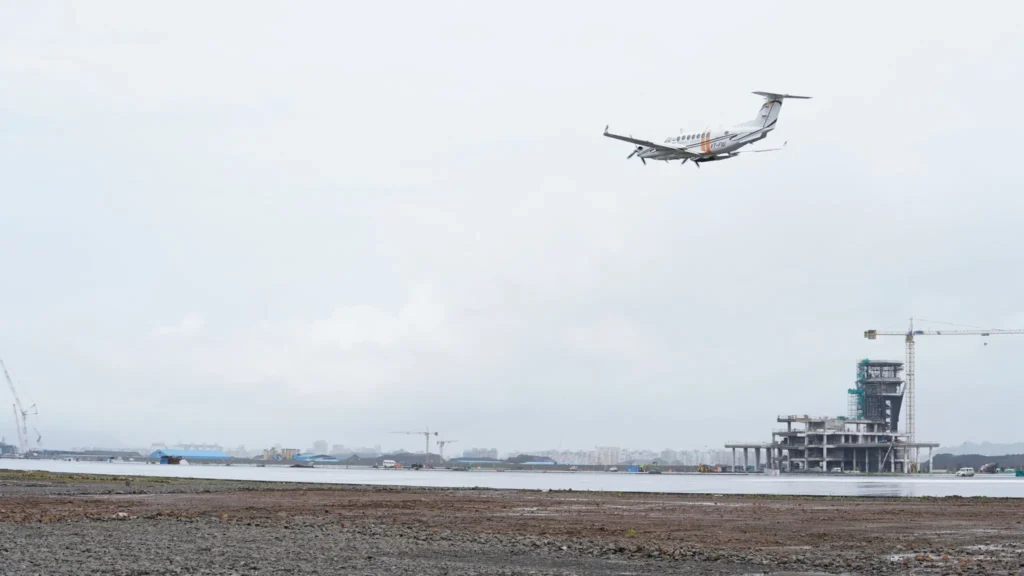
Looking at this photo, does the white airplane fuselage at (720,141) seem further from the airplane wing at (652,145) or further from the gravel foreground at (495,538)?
the gravel foreground at (495,538)

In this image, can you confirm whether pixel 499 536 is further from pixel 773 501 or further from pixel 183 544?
pixel 773 501

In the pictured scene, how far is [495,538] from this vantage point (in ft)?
108

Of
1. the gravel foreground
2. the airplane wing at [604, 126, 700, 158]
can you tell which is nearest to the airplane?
the airplane wing at [604, 126, 700, 158]

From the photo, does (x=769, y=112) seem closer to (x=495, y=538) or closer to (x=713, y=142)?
(x=713, y=142)

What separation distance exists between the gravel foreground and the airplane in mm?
32118

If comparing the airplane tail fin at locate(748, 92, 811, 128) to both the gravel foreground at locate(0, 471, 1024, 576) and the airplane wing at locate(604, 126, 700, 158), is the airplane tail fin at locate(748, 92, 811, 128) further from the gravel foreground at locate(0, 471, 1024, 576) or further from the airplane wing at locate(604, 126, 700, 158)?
the gravel foreground at locate(0, 471, 1024, 576)

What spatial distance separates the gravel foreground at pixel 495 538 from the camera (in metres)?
25.3

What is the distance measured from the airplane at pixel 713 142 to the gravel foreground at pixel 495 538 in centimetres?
3212

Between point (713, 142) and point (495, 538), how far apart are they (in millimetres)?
51347

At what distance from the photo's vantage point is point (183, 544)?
29.4 meters

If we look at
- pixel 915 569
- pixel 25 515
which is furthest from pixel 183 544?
pixel 915 569

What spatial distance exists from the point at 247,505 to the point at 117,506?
5.99 meters

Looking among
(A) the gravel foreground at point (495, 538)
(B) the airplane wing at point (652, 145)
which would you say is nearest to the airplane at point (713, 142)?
(B) the airplane wing at point (652, 145)

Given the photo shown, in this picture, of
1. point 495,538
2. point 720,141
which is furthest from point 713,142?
point 495,538
